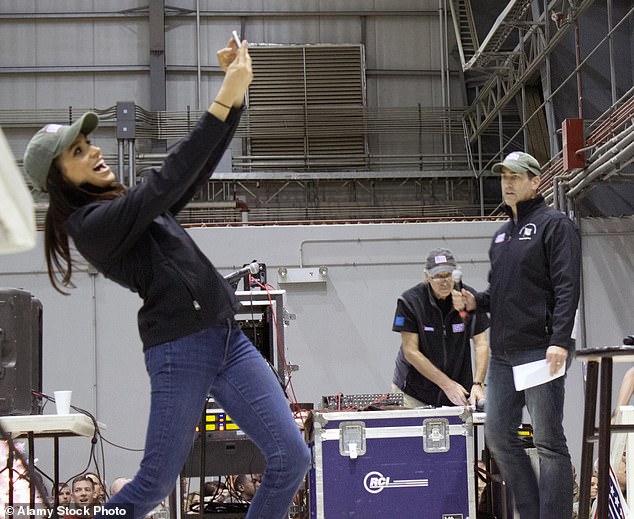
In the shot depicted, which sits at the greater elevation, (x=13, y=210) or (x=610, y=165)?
(x=610, y=165)

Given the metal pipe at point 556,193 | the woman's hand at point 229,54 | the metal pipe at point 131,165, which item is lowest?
the woman's hand at point 229,54

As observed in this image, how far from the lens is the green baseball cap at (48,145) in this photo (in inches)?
95.3

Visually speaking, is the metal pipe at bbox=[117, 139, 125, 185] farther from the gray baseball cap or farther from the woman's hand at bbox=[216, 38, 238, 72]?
the woman's hand at bbox=[216, 38, 238, 72]

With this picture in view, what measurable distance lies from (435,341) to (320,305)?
4428 mm

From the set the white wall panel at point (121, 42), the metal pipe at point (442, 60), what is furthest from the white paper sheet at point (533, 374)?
the white wall panel at point (121, 42)

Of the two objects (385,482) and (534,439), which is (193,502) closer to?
(385,482)

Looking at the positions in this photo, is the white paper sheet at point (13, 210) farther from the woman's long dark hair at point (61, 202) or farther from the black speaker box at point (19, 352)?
the black speaker box at point (19, 352)

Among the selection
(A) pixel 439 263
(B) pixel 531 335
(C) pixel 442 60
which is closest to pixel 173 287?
(B) pixel 531 335

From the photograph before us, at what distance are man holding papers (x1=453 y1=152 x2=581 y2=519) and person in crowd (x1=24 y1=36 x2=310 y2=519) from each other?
1494 mm

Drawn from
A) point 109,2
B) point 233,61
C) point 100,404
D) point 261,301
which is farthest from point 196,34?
point 233,61

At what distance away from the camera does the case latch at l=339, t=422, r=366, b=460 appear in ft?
14.7

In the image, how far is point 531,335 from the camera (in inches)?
145

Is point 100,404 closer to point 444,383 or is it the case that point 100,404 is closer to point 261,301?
point 261,301

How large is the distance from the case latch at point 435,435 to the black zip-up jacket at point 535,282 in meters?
0.81
